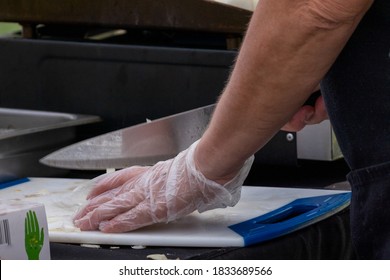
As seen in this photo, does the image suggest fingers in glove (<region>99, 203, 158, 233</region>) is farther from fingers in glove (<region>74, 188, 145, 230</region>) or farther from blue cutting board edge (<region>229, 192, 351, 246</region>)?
blue cutting board edge (<region>229, 192, 351, 246</region>)

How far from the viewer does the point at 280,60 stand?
1.11 meters

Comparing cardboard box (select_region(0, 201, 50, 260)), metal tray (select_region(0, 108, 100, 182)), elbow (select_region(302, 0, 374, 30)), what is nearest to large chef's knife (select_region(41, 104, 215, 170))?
metal tray (select_region(0, 108, 100, 182))

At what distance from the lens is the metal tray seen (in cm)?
180

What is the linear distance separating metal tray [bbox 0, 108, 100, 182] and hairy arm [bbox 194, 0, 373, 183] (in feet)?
2.26

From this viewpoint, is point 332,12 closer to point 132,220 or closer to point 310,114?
point 310,114

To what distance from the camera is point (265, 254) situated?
1.38 metres

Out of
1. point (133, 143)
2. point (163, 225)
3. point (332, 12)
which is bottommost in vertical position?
point (163, 225)

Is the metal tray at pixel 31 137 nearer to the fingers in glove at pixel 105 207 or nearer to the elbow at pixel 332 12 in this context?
the fingers in glove at pixel 105 207

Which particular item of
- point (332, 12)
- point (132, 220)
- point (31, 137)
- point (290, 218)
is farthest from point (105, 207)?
point (332, 12)

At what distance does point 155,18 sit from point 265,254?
723 millimetres

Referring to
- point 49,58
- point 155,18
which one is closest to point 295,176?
point 155,18

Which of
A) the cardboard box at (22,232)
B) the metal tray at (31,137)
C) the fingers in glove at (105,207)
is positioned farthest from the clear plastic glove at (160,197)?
the metal tray at (31,137)

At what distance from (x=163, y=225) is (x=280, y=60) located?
48 cm

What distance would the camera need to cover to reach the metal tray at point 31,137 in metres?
1.80
